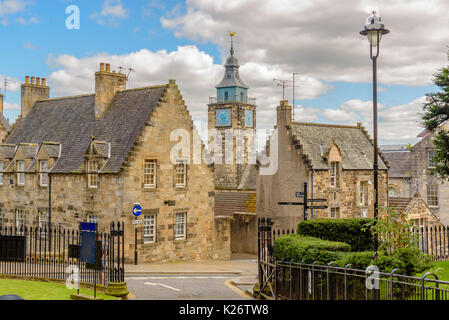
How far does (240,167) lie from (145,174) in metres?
43.2

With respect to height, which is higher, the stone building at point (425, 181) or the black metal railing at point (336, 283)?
the stone building at point (425, 181)

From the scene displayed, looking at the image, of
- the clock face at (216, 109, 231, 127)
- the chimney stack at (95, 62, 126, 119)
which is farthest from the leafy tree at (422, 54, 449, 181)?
the clock face at (216, 109, 231, 127)

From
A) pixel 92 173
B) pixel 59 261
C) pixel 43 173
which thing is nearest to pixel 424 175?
pixel 92 173

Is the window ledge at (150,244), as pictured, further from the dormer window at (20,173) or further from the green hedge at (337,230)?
the green hedge at (337,230)

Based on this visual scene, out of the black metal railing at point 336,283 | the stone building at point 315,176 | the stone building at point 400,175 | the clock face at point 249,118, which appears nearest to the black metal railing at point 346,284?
the black metal railing at point 336,283

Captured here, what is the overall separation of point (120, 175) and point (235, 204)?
14.1 meters

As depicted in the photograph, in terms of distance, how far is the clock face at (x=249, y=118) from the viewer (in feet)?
268

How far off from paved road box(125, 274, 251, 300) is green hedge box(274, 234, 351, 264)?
7.36ft

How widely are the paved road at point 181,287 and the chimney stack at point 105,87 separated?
592 inches

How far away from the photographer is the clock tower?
75.1m

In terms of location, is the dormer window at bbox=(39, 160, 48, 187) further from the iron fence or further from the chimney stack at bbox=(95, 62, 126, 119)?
the iron fence

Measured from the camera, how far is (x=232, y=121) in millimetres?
79875

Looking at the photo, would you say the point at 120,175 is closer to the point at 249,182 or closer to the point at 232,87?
the point at 249,182
